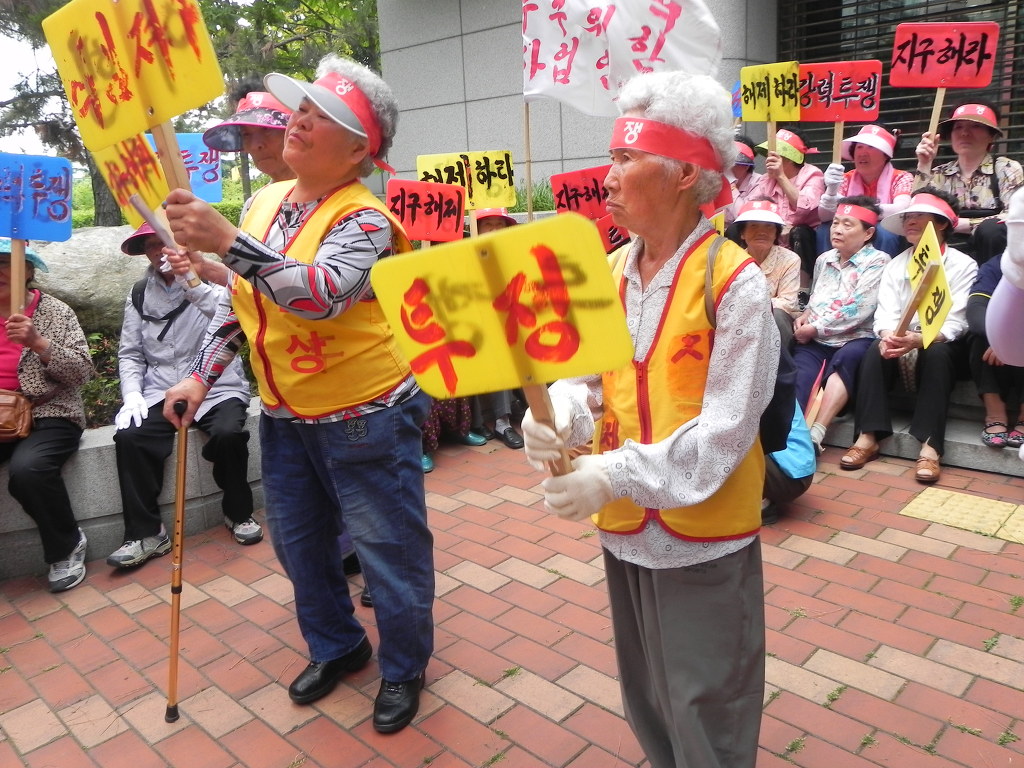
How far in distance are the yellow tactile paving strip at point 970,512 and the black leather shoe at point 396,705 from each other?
2.95 m

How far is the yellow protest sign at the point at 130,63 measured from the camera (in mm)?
2273

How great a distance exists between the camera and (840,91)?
5.62 m

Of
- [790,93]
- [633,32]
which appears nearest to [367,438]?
[633,32]

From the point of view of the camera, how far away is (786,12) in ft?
28.0

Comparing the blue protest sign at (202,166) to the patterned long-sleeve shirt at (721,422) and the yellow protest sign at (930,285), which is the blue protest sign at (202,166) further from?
the patterned long-sleeve shirt at (721,422)

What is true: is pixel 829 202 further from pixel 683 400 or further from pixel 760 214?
pixel 683 400

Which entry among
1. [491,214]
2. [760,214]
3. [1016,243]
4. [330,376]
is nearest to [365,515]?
[330,376]

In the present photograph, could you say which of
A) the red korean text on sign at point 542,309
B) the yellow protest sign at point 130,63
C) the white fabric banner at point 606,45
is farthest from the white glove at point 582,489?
the white fabric banner at point 606,45

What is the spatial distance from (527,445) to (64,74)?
1.92m

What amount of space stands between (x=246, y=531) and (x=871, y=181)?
16.7 ft

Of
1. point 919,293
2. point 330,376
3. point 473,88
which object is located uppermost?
point 473,88

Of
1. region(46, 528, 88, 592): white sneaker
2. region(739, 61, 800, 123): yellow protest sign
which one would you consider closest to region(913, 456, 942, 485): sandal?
region(739, 61, 800, 123): yellow protest sign

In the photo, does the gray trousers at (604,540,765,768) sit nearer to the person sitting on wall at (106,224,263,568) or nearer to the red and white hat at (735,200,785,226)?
the person sitting on wall at (106,224,263,568)

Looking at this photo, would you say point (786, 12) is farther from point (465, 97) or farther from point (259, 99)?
point (259, 99)
